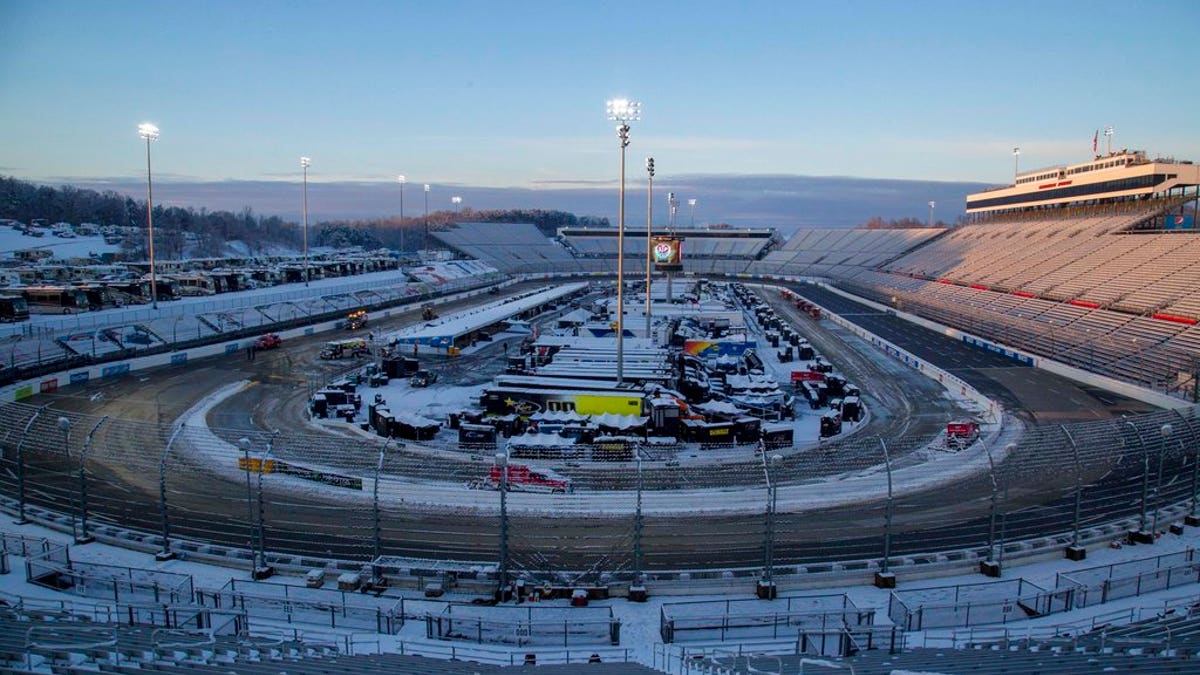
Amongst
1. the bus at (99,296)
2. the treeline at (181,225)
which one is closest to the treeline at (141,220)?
the treeline at (181,225)

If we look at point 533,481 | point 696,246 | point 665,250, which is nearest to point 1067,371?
point 665,250

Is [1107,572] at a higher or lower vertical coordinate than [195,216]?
lower

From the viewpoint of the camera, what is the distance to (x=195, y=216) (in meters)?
127

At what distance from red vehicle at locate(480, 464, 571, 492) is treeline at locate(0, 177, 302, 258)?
83466mm

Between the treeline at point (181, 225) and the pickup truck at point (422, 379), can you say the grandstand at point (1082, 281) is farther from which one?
the treeline at point (181, 225)

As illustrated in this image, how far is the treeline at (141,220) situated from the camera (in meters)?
93.1

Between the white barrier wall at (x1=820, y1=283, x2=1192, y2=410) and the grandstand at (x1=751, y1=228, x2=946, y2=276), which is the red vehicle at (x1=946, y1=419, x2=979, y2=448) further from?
the grandstand at (x1=751, y1=228, x2=946, y2=276)

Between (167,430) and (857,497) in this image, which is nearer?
(857,497)

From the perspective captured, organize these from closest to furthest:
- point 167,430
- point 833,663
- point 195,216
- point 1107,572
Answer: point 833,663 < point 1107,572 < point 167,430 < point 195,216

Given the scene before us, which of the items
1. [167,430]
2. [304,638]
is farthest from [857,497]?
[167,430]

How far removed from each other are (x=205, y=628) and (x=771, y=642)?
668 centimetres

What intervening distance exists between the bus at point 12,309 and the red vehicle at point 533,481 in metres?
33.0

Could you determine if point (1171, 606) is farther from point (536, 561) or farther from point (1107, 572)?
point (536, 561)

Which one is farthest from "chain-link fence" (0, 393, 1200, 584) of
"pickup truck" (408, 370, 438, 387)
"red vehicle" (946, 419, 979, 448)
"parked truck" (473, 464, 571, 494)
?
"pickup truck" (408, 370, 438, 387)
